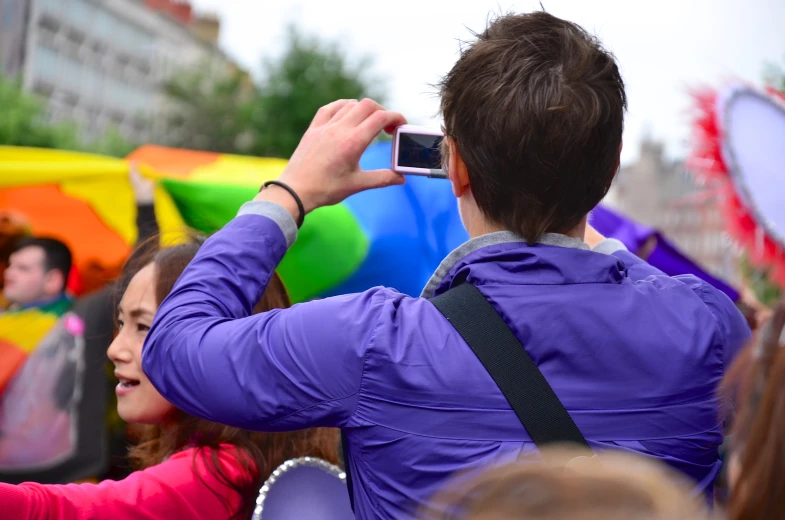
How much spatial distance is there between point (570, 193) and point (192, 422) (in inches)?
41.0

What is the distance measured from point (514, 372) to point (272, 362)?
34 centimetres

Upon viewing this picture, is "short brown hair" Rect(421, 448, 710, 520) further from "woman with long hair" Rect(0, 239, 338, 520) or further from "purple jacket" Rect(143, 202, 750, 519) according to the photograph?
"woman with long hair" Rect(0, 239, 338, 520)

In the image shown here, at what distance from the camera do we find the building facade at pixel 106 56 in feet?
103

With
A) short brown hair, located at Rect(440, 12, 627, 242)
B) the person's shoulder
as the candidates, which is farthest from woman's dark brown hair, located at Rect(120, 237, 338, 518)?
the person's shoulder

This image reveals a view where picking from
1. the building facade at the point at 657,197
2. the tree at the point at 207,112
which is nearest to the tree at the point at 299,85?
the tree at the point at 207,112

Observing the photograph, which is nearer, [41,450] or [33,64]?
[41,450]

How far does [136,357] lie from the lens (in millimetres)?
2049

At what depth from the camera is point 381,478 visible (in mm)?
1323

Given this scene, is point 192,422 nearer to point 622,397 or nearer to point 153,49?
point 622,397

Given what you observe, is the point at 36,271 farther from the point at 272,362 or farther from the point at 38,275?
the point at 272,362

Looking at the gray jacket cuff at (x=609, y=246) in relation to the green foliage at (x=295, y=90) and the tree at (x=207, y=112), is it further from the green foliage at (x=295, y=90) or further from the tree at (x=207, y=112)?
the tree at (x=207, y=112)

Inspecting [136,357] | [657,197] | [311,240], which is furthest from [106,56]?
[657,197]

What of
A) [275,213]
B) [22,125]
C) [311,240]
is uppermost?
[275,213]

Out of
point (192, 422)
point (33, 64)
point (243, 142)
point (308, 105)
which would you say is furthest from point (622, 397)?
point (33, 64)
